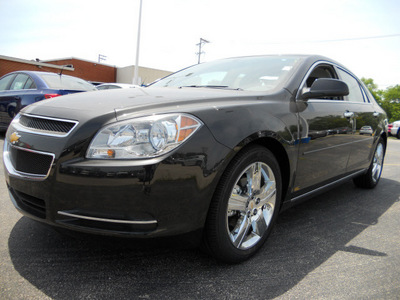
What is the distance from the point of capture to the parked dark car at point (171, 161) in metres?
1.51

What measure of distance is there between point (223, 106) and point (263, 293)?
1.07 meters

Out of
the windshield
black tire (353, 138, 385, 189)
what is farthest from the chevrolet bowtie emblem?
black tire (353, 138, 385, 189)

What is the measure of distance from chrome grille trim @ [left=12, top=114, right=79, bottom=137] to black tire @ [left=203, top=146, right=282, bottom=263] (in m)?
0.86

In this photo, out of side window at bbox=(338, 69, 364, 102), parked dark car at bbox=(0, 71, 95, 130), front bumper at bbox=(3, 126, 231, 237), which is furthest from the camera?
parked dark car at bbox=(0, 71, 95, 130)

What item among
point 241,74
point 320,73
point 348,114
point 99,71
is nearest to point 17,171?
point 241,74

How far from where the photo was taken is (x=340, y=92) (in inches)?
96.3

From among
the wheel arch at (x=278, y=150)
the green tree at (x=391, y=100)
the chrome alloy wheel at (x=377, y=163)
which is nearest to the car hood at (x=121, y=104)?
the wheel arch at (x=278, y=150)

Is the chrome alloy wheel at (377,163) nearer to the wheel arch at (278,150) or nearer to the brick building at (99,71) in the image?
the wheel arch at (278,150)

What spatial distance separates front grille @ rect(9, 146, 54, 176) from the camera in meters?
1.60

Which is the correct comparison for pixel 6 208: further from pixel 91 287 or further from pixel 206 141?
pixel 206 141

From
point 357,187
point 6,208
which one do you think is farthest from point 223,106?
point 357,187

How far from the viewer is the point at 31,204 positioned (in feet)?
5.63

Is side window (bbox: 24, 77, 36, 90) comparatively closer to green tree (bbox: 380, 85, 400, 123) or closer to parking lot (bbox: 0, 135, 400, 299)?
parking lot (bbox: 0, 135, 400, 299)

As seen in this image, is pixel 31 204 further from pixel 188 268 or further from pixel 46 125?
pixel 188 268
